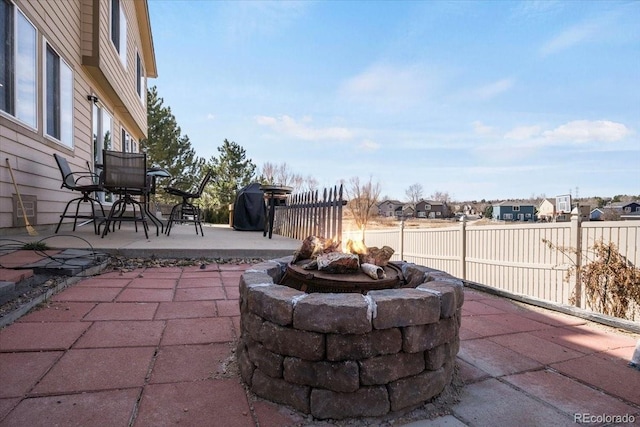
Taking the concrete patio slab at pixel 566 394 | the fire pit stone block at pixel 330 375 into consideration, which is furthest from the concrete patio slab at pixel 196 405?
the concrete patio slab at pixel 566 394

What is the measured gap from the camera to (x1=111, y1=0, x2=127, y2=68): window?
7109 millimetres

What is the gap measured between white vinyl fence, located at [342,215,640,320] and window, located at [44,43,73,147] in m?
4.75

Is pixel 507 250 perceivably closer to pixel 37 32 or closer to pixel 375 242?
pixel 375 242

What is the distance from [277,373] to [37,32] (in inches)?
223

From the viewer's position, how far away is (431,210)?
6356 centimetres

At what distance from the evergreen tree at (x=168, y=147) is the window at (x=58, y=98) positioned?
1298 centimetres

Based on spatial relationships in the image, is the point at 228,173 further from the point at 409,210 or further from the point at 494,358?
the point at 409,210

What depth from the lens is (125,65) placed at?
7902mm

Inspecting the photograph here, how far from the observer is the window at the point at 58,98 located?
4.79 metres

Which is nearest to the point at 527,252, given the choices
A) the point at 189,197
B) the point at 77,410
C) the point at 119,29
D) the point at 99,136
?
the point at 189,197

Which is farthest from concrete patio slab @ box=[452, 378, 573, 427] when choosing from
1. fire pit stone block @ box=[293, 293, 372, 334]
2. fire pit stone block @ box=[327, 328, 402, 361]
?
fire pit stone block @ box=[293, 293, 372, 334]

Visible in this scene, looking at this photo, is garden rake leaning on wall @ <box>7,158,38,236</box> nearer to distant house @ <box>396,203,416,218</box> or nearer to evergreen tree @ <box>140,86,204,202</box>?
evergreen tree @ <box>140,86,204,202</box>

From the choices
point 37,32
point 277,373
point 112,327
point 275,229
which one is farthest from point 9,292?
point 275,229

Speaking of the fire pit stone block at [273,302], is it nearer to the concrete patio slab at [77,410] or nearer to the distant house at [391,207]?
the concrete patio slab at [77,410]
